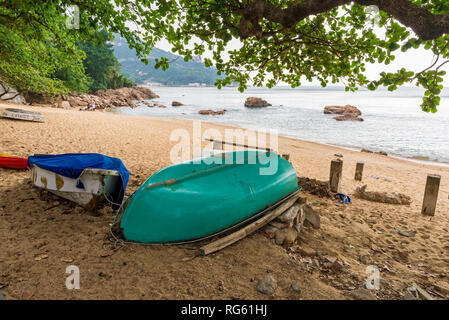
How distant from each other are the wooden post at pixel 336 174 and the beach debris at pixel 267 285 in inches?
188

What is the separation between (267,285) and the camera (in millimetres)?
2945

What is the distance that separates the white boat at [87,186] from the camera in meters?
4.29

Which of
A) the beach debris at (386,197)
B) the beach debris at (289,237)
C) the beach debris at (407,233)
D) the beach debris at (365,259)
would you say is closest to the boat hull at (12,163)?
the beach debris at (289,237)

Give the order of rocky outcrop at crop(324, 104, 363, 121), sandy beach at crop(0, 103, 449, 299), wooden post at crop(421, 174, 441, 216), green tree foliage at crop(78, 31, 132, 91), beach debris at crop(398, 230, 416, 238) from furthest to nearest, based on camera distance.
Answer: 1. green tree foliage at crop(78, 31, 132, 91)
2. rocky outcrop at crop(324, 104, 363, 121)
3. wooden post at crop(421, 174, 441, 216)
4. beach debris at crop(398, 230, 416, 238)
5. sandy beach at crop(0, 103, 449, 299)

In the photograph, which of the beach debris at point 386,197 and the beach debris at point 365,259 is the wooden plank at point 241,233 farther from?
the beach debris at point 386,197

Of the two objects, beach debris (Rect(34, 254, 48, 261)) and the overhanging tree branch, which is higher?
the overhanging tree branch

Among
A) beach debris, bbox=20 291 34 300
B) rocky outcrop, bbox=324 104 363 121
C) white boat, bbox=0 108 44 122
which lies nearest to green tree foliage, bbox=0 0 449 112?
beach debris, bbox=20 291 34 300

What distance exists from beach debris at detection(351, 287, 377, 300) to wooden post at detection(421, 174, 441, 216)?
4.49 metres

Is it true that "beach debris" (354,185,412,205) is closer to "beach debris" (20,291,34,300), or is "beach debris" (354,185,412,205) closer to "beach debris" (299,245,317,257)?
"beach debris" (299,245,317,257)

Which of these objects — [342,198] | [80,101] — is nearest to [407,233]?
[342,198]

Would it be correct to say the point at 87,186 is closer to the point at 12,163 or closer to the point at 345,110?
the point at 12,163

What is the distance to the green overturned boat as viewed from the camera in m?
3.48
